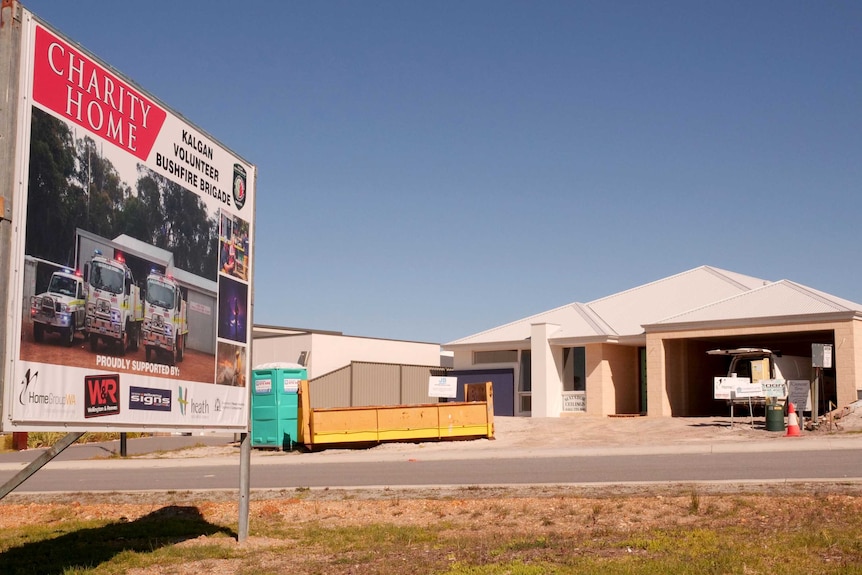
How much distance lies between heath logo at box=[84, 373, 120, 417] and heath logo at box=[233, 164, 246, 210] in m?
3.31

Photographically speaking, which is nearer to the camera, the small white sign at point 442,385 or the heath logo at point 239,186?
the heath logo at point 239,186

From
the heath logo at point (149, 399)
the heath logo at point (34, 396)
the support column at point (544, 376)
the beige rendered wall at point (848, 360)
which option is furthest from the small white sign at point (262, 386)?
the heath logo at point (34, 396)

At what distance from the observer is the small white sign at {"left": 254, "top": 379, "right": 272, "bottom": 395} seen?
1091 inches

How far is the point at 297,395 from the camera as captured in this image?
2809 centimetres

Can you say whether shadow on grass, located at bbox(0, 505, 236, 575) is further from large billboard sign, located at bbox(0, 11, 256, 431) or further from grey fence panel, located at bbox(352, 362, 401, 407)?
grey fence panel, located at bbox(352, 362, 401, 407)

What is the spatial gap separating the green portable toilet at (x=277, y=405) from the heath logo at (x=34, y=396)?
66.4 ft

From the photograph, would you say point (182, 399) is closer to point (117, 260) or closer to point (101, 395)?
point (101, 395)

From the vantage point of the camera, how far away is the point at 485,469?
18500mm

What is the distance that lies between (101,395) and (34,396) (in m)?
0.94

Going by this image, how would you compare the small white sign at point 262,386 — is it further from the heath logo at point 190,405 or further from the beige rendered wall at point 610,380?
the heath logo at point 190,405

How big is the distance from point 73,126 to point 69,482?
1375 cm

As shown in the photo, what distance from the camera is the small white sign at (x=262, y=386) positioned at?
27.7 meters

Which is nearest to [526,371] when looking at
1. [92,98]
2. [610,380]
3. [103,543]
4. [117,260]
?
[610,380]

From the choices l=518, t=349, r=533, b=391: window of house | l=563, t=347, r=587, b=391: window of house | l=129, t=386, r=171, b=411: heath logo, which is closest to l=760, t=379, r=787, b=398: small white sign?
l=563, t=347, r=587, b=391: window of house
